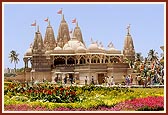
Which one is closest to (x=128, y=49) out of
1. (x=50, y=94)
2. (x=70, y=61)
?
(x=70, y=61)

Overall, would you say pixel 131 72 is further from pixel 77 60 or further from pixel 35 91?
pixel 35 91

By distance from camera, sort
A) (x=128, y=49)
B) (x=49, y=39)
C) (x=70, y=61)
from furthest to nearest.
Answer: (x=128, y=49) < (x=49, y=39) < (x=70, y=61)

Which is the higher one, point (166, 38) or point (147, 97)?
point (166, 38)

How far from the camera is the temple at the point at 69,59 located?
30.5m

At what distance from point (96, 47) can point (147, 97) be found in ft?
57.6

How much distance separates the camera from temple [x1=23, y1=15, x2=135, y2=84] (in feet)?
100

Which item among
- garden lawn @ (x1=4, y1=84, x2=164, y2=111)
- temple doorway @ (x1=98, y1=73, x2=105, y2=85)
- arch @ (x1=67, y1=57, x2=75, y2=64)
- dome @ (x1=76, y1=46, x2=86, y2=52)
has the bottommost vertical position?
garden lawn @ (x1=4, y1=84, x2=164, y2=111)

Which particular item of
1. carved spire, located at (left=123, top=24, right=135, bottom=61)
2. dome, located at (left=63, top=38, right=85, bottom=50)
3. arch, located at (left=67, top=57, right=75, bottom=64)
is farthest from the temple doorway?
carved spire, located at (left=123, top=24, right=135, bottom=61)

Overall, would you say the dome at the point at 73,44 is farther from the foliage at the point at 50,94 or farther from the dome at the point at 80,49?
the foliage at the point at 50,94

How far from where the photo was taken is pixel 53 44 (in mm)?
39906

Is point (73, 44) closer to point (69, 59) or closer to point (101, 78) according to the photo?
point (69, 59)

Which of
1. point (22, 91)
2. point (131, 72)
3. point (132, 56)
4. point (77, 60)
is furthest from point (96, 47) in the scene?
point (22, 91)

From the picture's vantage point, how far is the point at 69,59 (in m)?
36.6

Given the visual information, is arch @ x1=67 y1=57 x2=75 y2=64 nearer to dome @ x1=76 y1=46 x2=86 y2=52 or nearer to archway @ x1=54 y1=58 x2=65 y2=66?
archway @ x1=54 y1=58 x2=65 y2=66
